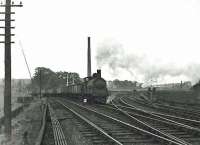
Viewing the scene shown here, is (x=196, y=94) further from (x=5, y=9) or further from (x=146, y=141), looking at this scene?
(x=146, y=141)

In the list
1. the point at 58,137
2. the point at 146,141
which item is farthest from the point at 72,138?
Answer: the point at 146,141

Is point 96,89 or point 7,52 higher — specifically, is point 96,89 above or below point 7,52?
below

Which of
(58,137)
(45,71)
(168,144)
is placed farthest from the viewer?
(45,71)

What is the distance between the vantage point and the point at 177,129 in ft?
46.5

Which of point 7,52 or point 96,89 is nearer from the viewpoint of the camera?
point 7,52

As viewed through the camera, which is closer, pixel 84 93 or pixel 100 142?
pixel 100 142

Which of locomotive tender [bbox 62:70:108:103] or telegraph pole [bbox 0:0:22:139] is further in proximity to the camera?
locomotive tender [bbox 62:70:108:103]

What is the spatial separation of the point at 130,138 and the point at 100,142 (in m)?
1.20

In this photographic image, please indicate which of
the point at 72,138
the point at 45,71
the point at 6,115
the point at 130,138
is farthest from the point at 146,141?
the point at 45,71

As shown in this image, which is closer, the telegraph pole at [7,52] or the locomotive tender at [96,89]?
the telegraph pole at [7,52]

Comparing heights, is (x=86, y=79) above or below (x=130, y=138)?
above

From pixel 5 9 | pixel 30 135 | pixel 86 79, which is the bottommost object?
pixel 30 135

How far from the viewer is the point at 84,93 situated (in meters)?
41.1

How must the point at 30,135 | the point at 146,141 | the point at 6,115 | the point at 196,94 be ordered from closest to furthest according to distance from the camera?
1. the point at 146,141
2. the point at 30,135
3. the point at 6,115
4. the point at 196,94
